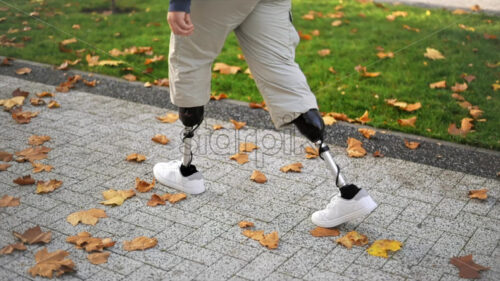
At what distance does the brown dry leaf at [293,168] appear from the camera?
169 inches

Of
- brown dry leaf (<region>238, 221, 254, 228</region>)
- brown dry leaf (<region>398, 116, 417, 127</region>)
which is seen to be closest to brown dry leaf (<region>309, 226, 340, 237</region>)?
brown dry leaf (<region>238, 221, 254, 228</region>)

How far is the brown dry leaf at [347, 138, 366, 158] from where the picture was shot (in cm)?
455

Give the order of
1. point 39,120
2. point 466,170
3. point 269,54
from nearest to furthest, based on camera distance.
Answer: point 269,54, point 466,170, point 39,120

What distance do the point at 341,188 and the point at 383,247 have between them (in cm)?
39

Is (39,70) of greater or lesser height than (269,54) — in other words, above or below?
below

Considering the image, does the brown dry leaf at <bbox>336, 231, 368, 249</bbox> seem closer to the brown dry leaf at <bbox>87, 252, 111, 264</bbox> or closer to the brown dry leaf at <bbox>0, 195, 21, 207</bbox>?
the brown dry leaf at <bbox>87, 252, 111, 264</bbox>

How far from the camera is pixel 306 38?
24.3 ft

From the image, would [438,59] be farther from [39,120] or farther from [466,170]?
[39,120]

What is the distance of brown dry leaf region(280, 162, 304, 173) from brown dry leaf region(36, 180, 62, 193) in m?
1.51

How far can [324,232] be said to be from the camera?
3445 mm

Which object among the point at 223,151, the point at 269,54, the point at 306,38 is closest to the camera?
the point at 269,54

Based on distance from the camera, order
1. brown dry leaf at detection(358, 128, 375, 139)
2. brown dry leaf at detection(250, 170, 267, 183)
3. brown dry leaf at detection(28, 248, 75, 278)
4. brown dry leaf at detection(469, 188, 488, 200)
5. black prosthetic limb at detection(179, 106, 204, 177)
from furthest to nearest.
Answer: brown dry leaf at detection(358, 128, 375, 139) → brown dry leaf at detection(250, 170, 267, 183) → brown dry leaf at detection(469, 188, 488, 200) → black prosthetic limb at detection(179, 106, 204, 177) → brown dry leaf at detection(28, 248, 75, 278)

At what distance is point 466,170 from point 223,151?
5.76ft

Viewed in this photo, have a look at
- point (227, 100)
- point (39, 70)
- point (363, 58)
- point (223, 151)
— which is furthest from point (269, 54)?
point (39, 70)
